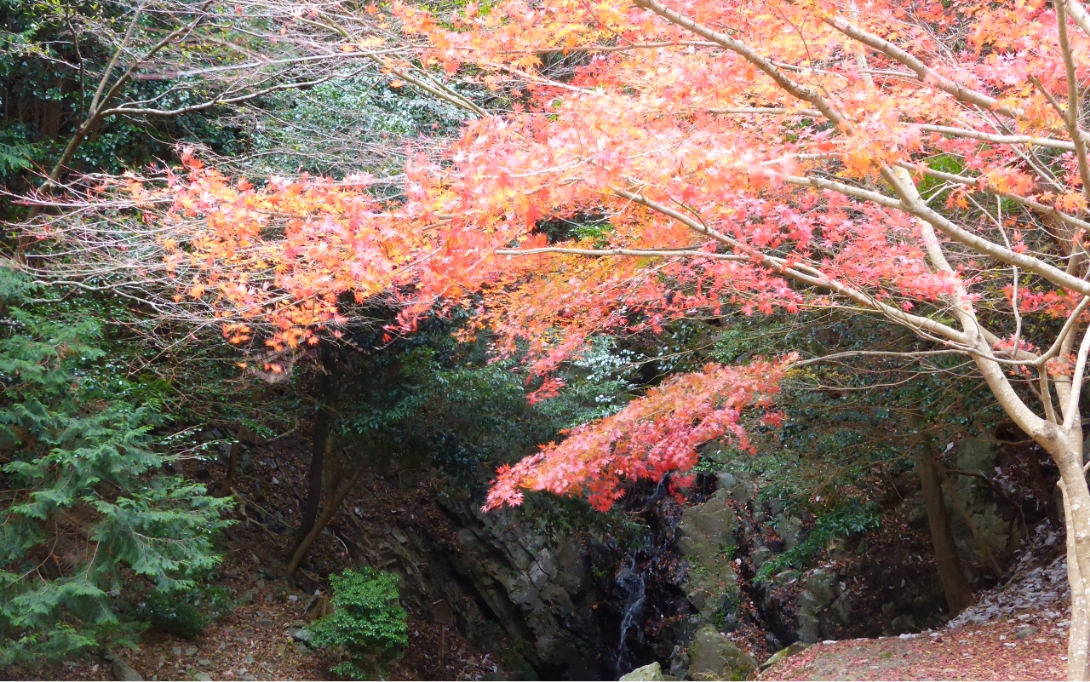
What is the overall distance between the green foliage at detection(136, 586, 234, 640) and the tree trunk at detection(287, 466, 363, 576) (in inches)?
58.0

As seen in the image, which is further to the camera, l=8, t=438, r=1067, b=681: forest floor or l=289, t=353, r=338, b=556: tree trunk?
l=289, t=353, r=338, b=556: tree trunk

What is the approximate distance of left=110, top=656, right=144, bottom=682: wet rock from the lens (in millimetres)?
6906

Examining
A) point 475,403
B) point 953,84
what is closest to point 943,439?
point 475,403

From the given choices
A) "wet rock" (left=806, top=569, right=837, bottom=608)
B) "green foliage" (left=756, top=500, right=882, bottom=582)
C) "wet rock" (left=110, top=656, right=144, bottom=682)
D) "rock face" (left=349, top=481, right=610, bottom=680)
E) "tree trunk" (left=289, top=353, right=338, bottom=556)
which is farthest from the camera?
"rock face" (left=349, top=481, right=610, bottom=680)

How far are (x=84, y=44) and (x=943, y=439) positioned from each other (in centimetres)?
1027

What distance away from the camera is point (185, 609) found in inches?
306

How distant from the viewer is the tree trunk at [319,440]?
8992 millimetres

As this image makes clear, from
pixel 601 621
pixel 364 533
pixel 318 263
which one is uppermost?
pixel 318 263

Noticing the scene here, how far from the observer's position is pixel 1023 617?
726cm

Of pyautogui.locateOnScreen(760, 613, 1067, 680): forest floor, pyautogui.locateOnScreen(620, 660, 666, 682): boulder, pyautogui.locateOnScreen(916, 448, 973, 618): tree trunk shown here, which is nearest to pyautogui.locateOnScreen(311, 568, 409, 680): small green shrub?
pyautogui.locateOnScreen(620, 660, 666, 682): boulder

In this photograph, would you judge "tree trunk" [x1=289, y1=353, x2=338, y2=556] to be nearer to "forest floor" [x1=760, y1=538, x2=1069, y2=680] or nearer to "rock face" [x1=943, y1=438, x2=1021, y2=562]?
"forest floor" [x1=760, y1=538, x2=1069, y2=680]

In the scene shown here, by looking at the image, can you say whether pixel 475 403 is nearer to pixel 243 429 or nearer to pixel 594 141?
pixel 243 429

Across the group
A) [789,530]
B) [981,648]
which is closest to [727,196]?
[981,648]

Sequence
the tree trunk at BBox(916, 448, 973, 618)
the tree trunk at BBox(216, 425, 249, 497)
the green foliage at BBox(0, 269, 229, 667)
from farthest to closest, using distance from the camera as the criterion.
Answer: the tree trunk at BBox(216, 425, 249, 497) < the tree trunk at BBox(916, 448, 973, 618) < the green foliage at BBox(0, 269, 229, 667)
